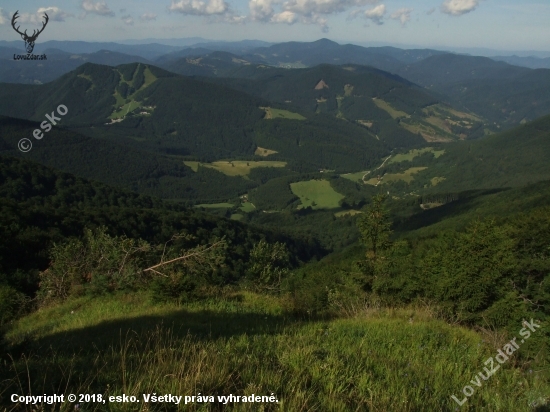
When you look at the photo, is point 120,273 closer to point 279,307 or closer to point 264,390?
point 279,307

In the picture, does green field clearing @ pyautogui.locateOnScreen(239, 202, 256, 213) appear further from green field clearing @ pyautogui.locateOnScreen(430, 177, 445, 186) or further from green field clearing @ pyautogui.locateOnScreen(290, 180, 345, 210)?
green field clearing @ pyautogui.locateOnScreen(430, 177, 445, 186)

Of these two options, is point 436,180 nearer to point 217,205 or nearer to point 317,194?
point 317,194

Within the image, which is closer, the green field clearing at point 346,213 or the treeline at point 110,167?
the green field clearing at point 346,213

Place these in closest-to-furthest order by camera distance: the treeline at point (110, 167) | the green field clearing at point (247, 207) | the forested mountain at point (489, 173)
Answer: the green field clearing at point (247, 207), the treeline at point (110, 167), the forested mountain at point (489, 173)

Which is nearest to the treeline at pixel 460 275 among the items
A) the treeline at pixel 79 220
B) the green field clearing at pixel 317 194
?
the treeline at pixel 79 220

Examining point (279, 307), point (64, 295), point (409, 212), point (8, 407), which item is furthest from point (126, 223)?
point (409, 212)

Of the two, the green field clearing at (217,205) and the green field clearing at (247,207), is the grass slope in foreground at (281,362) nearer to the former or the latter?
the green field clearing at (217,205)

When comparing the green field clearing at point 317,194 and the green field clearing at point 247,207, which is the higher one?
the green field clearing at point 317,194
